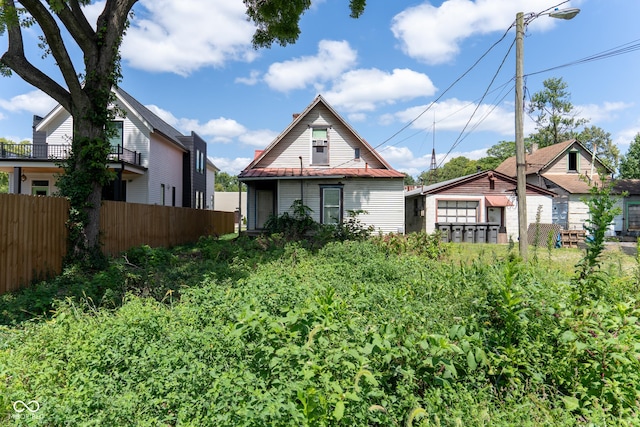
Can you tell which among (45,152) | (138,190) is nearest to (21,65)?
(138,190)

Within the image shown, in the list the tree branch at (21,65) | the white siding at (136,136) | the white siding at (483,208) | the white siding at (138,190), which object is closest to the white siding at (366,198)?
the white siding at (483,208)

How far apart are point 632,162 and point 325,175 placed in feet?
124

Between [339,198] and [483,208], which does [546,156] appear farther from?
[339,198]

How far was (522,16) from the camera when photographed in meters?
8.88

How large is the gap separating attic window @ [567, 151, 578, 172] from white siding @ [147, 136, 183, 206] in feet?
88.4

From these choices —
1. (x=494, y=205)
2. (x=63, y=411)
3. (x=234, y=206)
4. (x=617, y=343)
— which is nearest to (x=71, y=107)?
(x=63, y=411)

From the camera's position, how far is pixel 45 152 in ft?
58.3

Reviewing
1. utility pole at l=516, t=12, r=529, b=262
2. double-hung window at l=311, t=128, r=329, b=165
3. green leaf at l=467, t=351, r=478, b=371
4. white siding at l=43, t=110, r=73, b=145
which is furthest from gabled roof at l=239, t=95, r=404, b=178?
green leaf at l=467, t=351, r=478, b=371

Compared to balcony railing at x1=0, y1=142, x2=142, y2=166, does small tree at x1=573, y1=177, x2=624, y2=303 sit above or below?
below

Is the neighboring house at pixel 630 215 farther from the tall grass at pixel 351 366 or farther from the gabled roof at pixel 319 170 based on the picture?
the tall grass at pixel 351 366

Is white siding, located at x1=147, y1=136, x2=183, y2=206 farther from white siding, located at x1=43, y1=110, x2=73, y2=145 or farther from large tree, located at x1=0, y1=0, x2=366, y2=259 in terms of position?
large tree, located at x1=0, y1=0, x2=366, y2=259

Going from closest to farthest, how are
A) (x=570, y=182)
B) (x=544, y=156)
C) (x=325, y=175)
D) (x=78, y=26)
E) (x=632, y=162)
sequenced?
1. (x=78, y=26)
2. (x=325, y=175)
3. (x=570, y=182)
4. (x=544, y=156)
5. (x=632, y=162)

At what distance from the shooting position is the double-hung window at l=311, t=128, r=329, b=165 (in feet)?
55.7

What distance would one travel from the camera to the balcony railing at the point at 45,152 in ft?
55.1
